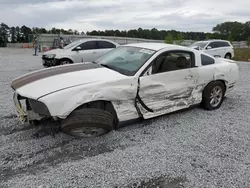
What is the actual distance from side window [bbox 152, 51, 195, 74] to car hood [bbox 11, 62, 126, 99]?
718 mm

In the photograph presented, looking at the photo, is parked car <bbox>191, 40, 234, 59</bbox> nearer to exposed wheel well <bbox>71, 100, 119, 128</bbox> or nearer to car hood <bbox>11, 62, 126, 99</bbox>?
car hood <bbox>11, 62, 126, 99</bbox>

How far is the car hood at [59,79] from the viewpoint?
282cm

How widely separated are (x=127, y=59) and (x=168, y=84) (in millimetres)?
875

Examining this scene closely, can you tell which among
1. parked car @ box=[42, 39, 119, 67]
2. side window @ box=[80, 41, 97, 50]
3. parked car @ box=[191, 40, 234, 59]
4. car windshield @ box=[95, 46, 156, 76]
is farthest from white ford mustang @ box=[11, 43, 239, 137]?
parked car @ box=[191, 40, 234, 59]

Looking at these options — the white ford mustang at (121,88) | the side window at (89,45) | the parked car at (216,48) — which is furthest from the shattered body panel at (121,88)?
the parked car at (216,48)

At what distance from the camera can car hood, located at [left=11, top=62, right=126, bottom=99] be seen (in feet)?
9.25

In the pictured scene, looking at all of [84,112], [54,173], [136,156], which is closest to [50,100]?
[84,112]

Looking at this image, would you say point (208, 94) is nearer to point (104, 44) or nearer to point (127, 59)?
point (127, 59)

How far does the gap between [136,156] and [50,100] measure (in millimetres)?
1330

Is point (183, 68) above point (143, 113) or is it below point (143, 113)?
above

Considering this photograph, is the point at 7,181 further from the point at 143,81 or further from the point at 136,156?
the point at 143,81

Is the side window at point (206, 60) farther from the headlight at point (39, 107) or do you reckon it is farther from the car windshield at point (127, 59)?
the headlight at point (39, 107)

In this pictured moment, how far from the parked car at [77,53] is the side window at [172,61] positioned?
19.3 ft

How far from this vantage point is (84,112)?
284cm
